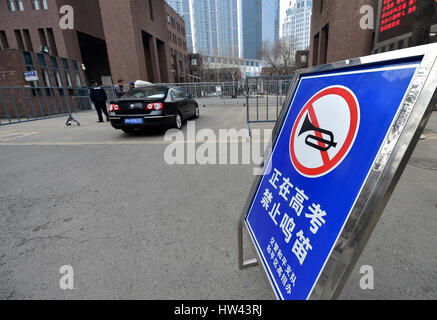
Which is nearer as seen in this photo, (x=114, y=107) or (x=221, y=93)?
(x=114, y=107)

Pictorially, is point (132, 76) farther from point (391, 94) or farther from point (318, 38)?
point (391, 94)

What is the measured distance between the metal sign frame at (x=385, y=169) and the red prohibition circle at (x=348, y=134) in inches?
6.4

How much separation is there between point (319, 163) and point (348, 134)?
205mm

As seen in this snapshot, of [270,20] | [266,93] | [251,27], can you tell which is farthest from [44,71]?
[251,27]

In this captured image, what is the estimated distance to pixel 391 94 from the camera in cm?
93

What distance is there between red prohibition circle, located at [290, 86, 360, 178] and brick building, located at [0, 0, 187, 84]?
26016 mm

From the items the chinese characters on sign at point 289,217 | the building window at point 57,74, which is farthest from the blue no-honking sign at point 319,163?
the building window at point 57,74

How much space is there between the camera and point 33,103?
1295cm

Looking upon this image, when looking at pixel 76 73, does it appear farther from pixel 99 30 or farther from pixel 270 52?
pixel 270 52

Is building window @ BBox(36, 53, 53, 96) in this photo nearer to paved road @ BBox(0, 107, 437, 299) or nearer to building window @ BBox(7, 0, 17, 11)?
paved road @ BBox(0, 107, 437, 299)

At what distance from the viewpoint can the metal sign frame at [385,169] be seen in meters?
0.80

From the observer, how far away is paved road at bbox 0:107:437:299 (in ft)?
5.75

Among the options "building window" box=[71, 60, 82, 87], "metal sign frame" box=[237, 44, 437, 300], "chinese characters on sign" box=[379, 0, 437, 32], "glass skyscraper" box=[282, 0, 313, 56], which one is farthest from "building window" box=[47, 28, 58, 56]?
"glass skyscraper" box=[282, 0, 313, 56]
